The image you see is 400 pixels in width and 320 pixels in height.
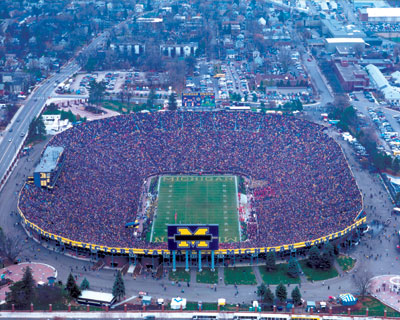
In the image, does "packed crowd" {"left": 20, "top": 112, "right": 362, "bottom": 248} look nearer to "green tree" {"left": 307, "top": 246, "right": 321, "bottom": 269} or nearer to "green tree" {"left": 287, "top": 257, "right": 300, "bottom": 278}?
"green tree" {"left": 307, "top": 246, "right": 321, "bottom": 269}

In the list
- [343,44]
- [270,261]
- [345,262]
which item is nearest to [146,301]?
[270,261]

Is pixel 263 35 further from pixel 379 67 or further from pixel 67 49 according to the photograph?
pixel 67 49

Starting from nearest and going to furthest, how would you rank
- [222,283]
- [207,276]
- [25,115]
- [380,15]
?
[222,283], [207,276], [25,115], [380,15]

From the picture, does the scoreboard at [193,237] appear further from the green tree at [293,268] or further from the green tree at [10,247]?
the green tree at [10,247]

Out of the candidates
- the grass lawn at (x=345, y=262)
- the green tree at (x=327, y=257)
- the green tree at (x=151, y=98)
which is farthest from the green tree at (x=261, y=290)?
the green tree at (x=151, y=98)

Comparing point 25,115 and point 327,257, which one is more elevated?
point 327,257

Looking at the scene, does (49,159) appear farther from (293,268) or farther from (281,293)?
(281,293)
